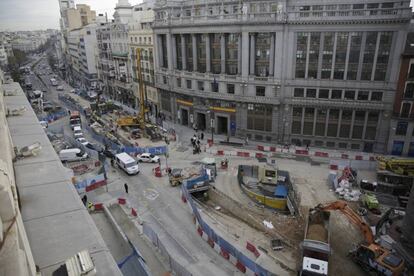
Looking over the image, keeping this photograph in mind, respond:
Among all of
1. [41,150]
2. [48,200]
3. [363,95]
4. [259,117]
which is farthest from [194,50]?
[48,200]

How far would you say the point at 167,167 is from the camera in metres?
44.2

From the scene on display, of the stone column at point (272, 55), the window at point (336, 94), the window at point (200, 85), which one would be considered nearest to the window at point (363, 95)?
the window at point (336, 94)

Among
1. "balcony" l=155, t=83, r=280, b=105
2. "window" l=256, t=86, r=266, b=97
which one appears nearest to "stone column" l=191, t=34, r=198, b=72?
"balcony" l=155, t=83, r=280, b=105

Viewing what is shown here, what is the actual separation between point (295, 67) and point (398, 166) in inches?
861

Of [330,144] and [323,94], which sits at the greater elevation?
[323,94]

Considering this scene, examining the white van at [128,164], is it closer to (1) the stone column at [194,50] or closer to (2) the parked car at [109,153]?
(2) the parked car at [109,153]

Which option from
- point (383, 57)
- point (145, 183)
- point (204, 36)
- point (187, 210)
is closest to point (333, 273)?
point (187, 210)

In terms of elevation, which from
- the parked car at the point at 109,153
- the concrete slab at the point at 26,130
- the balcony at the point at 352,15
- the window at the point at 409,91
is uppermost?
the balcony at the point at 352,15

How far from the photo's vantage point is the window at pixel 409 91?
4393 centimetres

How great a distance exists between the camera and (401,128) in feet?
150

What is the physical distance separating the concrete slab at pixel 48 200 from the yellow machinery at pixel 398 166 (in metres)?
38.7

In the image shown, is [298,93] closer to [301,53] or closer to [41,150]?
[301,53]

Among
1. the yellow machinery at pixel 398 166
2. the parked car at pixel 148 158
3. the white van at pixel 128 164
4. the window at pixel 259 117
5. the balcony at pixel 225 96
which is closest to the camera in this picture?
the yellow machinery at pixel 398 166

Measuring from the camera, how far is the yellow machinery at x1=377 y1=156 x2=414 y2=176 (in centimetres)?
3762
